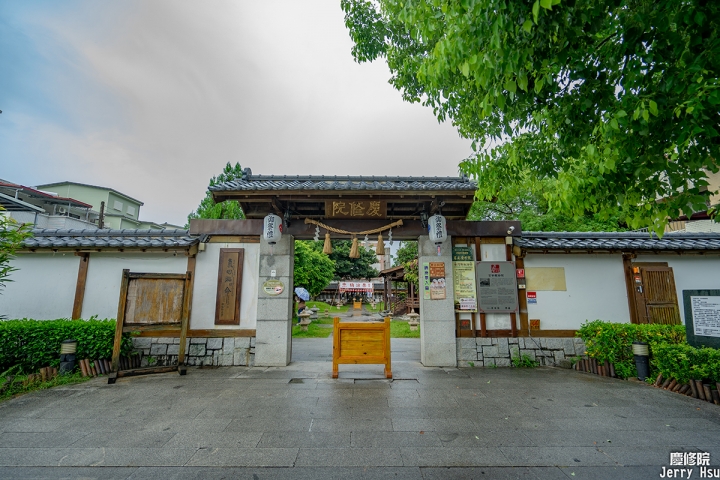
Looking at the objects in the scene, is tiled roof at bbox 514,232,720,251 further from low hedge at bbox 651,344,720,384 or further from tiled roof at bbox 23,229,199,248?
tiled roof at bbox 23,229,199,248

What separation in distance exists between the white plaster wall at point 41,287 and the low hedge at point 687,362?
41.8 ft

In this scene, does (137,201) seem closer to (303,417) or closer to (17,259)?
(17,259)

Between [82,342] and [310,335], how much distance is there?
894 cm

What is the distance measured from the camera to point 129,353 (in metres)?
7.05

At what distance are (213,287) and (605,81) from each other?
8.07 metres

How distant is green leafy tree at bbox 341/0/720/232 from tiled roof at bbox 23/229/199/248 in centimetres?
692

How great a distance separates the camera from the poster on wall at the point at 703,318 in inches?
217

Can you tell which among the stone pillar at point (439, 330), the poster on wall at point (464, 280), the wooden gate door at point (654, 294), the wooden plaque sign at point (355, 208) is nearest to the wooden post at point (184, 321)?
the wooden plaque sign at point (355, 208)

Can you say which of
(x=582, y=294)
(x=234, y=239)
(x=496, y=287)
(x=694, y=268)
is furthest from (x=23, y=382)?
(x=694, y=268)

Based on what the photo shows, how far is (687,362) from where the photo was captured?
5469mm

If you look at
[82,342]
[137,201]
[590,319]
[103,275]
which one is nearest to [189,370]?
[82,342]

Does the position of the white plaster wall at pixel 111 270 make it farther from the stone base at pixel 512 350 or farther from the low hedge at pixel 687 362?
the low hedge at pixel 687 362

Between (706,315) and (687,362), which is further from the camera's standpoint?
(706,315)

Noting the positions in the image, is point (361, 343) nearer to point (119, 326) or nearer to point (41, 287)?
point (119, 326)
